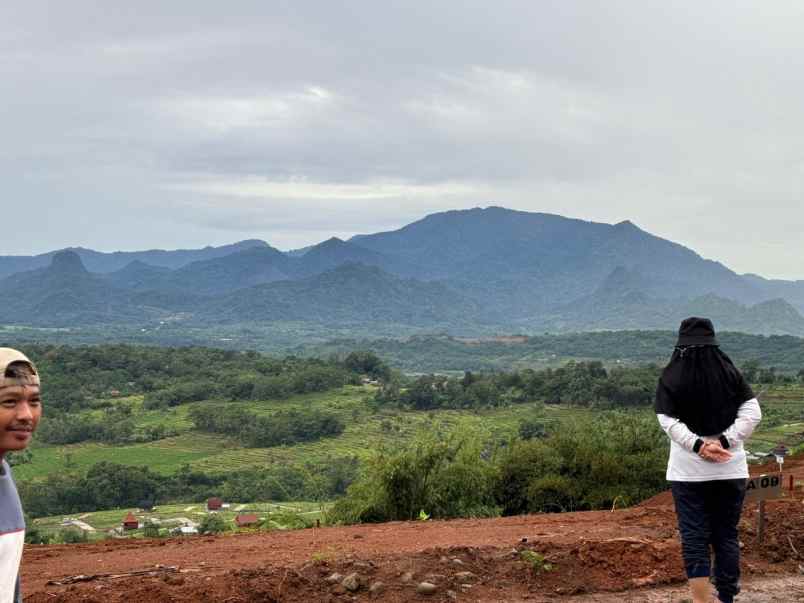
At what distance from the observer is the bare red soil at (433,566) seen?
19.6 ft

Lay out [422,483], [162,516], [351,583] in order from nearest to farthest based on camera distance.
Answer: [351,583]
[422,483]
[162,516]

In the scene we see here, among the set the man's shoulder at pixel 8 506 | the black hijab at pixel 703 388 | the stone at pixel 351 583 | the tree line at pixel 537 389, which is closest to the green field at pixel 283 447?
the tree line at pixel 537 389

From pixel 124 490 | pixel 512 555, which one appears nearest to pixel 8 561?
pixel 512 555

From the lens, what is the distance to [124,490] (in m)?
56.0

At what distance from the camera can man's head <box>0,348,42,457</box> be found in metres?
2.41

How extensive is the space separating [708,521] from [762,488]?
1522mm

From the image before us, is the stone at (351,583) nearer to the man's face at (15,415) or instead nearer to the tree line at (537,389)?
the man's face at (15,415)

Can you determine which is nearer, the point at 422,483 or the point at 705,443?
the point at 705,443

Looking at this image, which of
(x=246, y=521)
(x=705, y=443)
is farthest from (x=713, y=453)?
(x=246, y=521)

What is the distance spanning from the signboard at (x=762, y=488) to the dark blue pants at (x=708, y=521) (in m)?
1.28

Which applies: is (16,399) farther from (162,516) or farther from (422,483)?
(162,516)

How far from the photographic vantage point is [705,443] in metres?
4.69

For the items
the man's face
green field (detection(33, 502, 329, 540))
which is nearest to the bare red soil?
the man's face

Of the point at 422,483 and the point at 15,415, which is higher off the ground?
the point at 15,415
